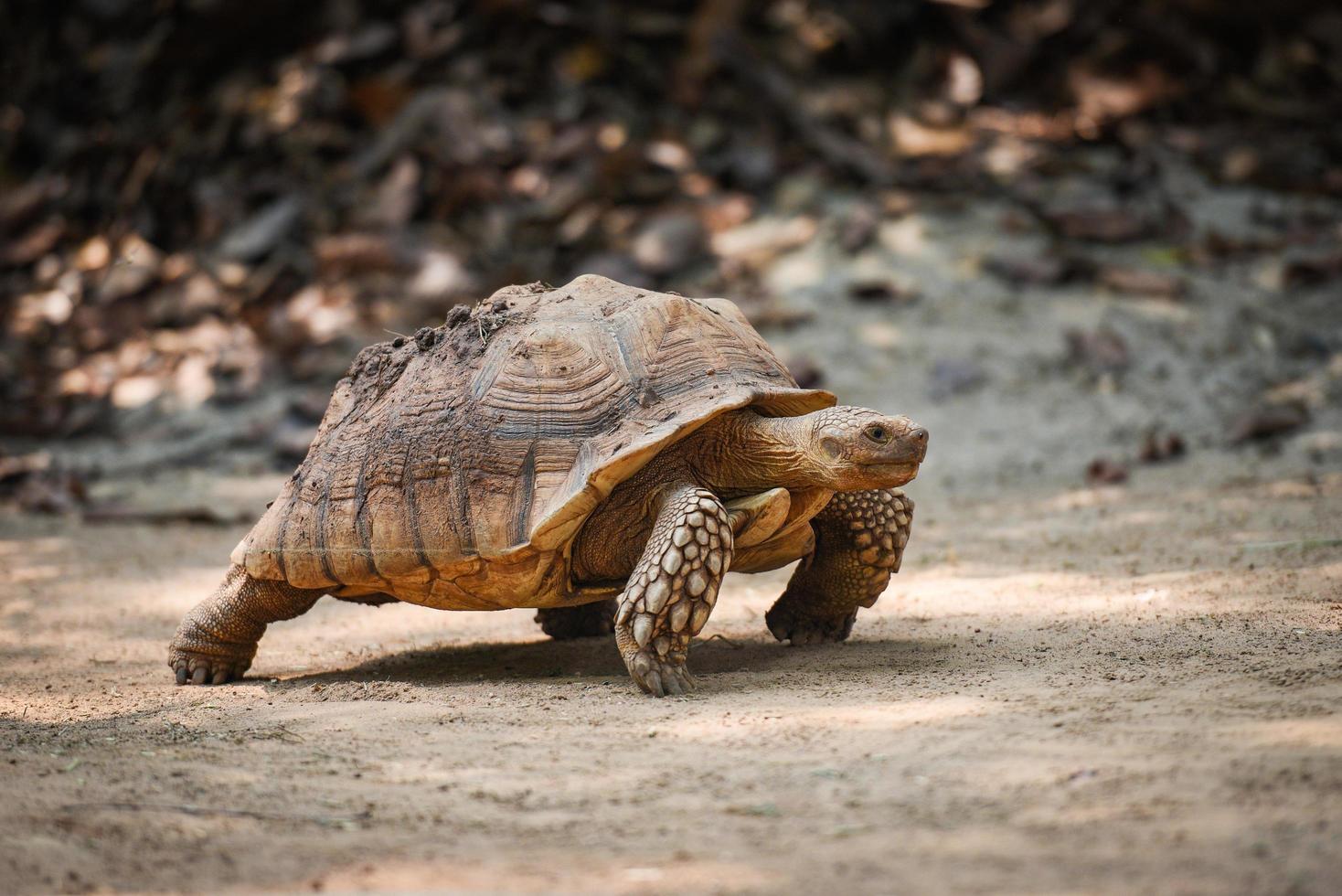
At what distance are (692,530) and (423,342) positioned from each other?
125cm

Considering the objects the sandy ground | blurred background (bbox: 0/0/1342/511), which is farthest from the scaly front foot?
blurred background (bbox: 0/0/1342/511)

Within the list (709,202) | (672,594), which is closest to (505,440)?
(672,594)

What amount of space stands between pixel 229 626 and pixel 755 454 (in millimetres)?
1763

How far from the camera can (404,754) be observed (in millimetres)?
2934

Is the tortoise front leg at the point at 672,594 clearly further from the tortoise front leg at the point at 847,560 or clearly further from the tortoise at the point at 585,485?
the tortoise front leg at the point at 847,560

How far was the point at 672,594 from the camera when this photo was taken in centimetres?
343

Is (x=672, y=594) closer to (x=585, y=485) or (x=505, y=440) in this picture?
(x=585, y=485)

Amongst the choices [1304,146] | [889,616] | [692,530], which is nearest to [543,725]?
[692,530]

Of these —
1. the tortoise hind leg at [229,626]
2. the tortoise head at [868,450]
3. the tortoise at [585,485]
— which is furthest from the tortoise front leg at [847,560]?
the tortoise hind leg at [229,626]

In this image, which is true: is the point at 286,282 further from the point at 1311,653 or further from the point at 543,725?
the point at 1311,653

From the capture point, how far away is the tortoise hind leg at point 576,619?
4.65 m

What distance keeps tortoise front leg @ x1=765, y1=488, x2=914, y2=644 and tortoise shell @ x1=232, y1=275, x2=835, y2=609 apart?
0.36 metres

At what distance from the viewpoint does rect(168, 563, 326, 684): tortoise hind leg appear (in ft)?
13.5

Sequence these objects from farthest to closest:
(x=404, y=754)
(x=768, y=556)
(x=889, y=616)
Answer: (x=889, y=616), (x=768, y=556), (x=404, y=754)
